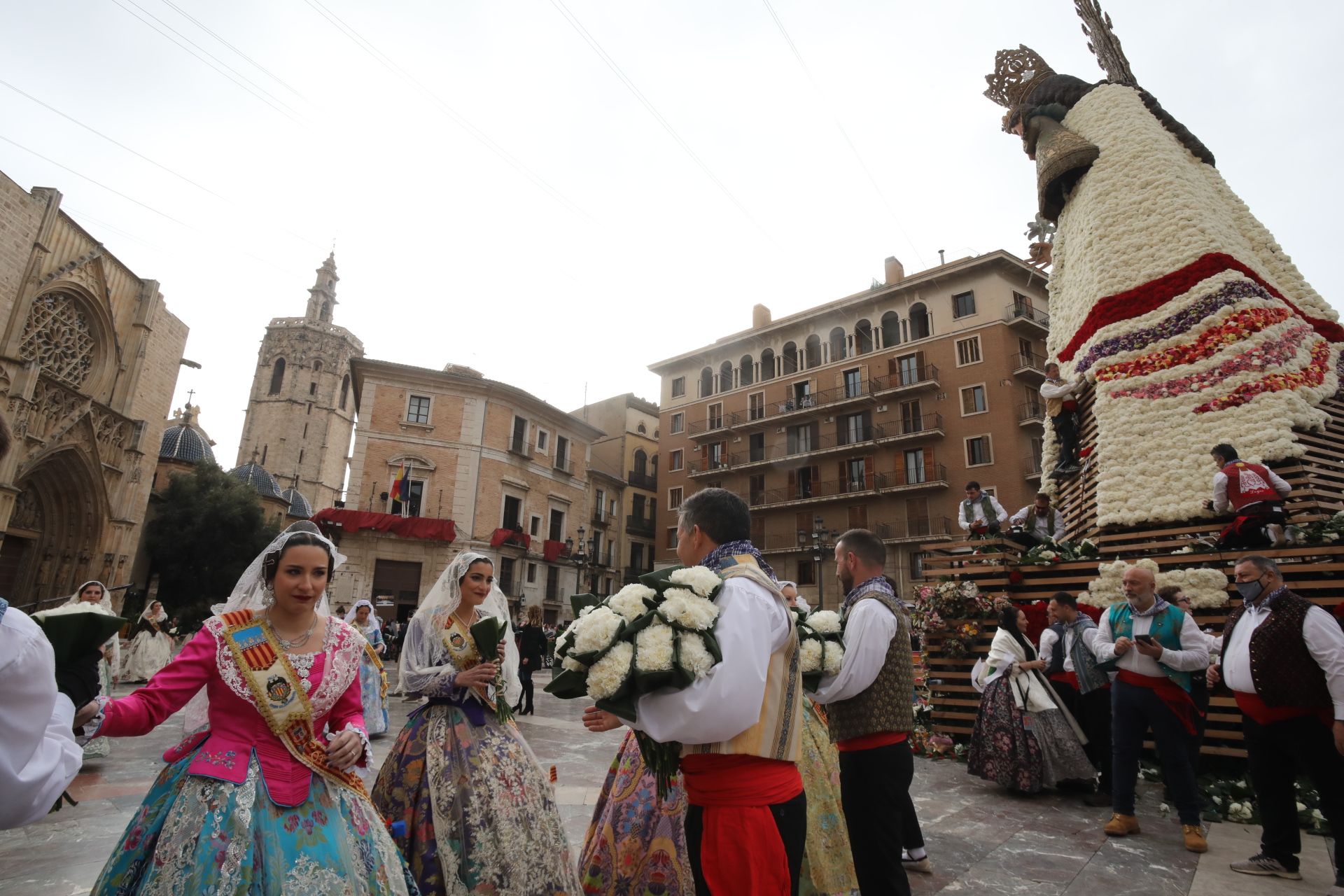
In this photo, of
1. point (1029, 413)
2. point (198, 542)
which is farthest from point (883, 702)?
point (198, 542)

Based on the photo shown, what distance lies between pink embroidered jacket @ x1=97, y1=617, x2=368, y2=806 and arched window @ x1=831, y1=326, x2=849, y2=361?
3235 cm

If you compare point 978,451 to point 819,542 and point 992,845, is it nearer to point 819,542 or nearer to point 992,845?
point 819,542

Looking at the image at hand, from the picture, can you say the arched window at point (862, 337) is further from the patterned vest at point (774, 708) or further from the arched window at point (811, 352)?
the patterned vest at point (774, 708)

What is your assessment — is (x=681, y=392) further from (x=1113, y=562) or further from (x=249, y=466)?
(x=1113, y=562)

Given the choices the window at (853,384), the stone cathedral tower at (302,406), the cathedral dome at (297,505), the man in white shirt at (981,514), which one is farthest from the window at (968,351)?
the stone cathedral tower at (302,406)

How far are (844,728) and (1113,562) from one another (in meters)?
5.73

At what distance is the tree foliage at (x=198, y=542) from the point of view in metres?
27.7

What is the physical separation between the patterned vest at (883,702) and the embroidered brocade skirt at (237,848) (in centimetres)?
213

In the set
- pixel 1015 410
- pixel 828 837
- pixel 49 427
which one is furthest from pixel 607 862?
pixel 1015 410

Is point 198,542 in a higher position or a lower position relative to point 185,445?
lower

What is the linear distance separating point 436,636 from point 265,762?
5.60 feet

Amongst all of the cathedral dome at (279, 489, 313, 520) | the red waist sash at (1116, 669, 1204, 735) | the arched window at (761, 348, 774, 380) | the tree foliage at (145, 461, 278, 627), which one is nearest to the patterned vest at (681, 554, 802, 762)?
the red waist sash at (1116, 669, 1204, 735)

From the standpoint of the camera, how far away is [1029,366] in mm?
27719

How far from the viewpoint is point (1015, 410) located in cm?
2709
